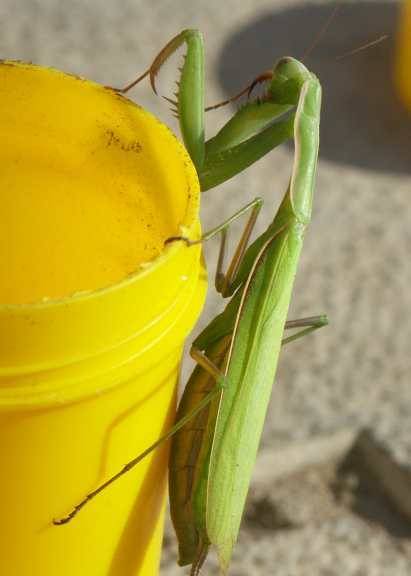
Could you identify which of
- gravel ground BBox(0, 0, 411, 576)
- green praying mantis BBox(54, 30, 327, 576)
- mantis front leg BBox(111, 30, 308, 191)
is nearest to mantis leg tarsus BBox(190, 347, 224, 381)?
green praying mantis BBox(54, 30, 327, 576)

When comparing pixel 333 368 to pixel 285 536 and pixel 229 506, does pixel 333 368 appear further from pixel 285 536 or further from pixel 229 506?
pixel 229 506

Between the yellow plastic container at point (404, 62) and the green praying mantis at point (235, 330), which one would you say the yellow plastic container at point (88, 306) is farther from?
the yellow plastic container at point (404, 62)

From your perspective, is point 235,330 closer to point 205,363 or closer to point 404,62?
point 205,363

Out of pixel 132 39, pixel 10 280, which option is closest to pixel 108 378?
pixel 10 280

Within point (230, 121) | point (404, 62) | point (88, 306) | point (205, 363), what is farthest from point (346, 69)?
point (88, 306)

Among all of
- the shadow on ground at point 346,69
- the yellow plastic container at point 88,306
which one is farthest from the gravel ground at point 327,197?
the yellow plastic container at point 88,306

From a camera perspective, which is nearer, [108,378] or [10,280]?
[108,378]

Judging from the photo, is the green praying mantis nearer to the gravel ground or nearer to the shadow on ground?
the gravel ground
